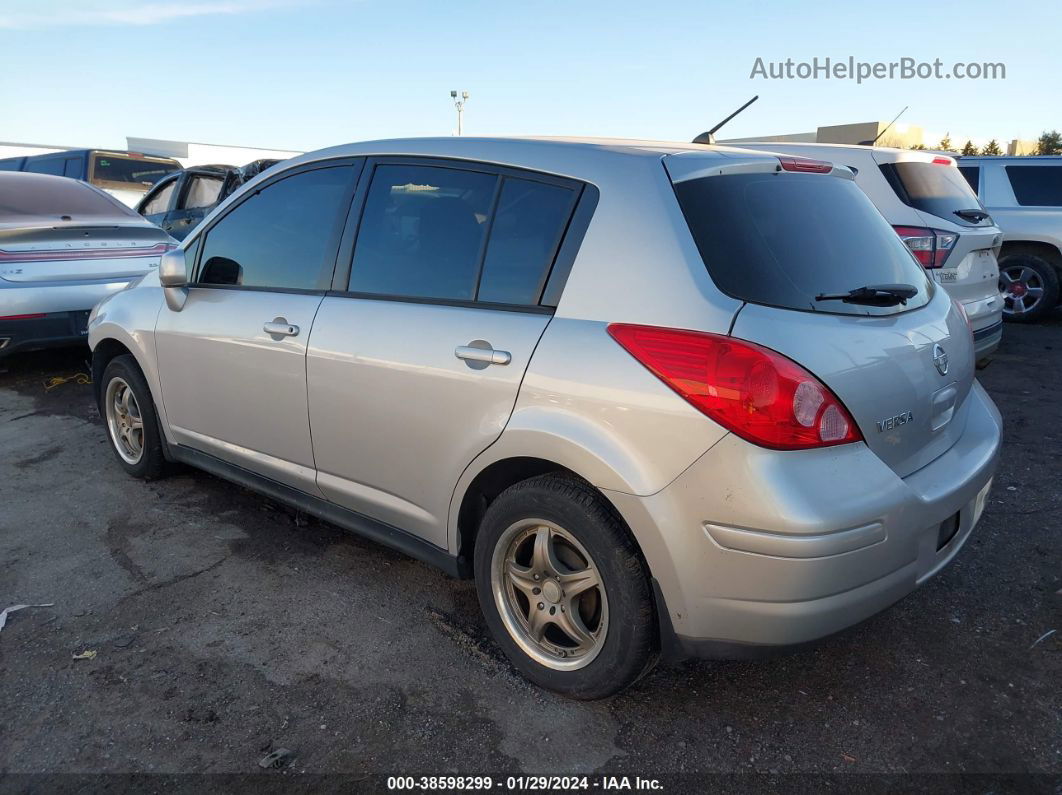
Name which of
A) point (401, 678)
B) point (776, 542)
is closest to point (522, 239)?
point (776, 542)

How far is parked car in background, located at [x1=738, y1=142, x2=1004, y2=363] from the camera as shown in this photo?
6.10 meters

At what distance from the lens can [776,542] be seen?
81.3 inches

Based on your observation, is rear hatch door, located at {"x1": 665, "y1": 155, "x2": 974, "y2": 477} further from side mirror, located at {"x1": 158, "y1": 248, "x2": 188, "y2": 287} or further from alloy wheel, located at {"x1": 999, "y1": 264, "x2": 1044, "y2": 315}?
alloy wheel, located at {"x1": 999, "y1": 264, "x2": 1044, "y2": 315}

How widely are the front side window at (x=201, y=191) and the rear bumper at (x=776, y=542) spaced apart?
10.5m

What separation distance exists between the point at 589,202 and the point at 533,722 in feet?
5.29

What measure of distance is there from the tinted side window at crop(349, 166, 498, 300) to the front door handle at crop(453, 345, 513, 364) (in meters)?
0.21

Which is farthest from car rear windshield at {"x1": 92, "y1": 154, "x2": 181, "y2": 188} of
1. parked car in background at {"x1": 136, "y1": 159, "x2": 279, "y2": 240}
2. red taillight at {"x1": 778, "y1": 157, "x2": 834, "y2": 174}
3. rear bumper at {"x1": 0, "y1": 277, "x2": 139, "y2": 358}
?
red taillight at {"x1": 778, "y1": 157, "x2": 834, "y2": 174}

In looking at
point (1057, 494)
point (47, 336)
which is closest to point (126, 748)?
point (1057, 494)

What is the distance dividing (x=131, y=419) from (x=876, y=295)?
12.7 feet

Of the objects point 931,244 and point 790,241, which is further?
point 931,244

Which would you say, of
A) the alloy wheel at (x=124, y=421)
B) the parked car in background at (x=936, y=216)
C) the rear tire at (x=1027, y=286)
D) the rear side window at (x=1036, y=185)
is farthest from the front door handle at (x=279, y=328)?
the rear side window at (x=1036, y=185)

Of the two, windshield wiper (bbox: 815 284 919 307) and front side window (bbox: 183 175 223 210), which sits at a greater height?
windshield wiper (bbox: 815 284 919 307)

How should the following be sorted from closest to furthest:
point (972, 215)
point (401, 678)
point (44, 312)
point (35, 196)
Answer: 1. point (401, 678)
2. point (44, 312)
3. point (972, 215)
4. point (35, 196)

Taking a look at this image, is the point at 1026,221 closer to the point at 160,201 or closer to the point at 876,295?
the point at 876,295
